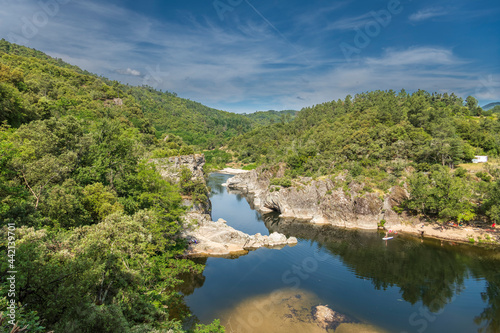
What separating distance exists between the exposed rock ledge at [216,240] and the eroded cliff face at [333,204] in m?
15.2

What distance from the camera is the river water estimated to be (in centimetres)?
2350

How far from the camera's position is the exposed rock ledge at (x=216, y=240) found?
121ft

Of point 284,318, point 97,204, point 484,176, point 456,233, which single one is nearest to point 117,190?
point 97,204

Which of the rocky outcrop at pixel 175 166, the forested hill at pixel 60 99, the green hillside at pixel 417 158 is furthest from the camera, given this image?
the green hillside at pixel 417 158

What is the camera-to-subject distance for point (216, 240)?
126 feet

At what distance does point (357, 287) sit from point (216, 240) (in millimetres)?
20454

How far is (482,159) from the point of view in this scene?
56312 millimetres

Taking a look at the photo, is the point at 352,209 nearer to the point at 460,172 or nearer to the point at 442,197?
the point at 442,197

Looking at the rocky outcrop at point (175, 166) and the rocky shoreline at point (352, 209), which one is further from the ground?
the rocky outcrop at point (175, 166)

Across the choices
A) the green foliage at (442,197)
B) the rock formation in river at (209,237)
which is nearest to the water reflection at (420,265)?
the green foliage at (442,197)

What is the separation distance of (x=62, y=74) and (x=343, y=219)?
10852 cm

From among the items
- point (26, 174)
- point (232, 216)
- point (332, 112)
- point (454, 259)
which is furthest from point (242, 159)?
point (26, 174)

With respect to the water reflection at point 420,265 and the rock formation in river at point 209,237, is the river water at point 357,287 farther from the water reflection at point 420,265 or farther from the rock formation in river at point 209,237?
the rock formation in river at point 209,237

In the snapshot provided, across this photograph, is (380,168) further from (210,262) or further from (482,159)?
(210,262)
